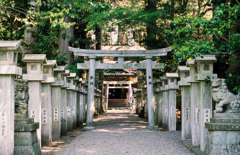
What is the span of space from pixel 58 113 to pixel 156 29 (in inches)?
351

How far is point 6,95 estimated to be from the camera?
20.7ft

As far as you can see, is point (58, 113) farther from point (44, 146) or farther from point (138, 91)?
point (138, 91)

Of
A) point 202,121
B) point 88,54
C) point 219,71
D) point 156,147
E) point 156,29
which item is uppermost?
point 156,29

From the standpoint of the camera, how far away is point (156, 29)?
1816 centimetres

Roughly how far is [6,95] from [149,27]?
13.1 meters

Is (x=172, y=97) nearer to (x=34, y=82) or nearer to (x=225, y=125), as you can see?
(x=225, y=125)

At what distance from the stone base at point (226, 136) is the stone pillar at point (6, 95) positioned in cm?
427

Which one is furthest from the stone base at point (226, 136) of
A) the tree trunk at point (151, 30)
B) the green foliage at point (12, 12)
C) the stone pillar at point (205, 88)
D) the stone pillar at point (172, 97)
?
the tree trunk at point (151, 30)

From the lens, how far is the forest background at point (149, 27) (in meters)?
7.63

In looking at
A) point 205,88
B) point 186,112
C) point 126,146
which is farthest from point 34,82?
point 186,112

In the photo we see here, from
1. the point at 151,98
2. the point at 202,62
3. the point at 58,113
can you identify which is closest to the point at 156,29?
the point at 151,98

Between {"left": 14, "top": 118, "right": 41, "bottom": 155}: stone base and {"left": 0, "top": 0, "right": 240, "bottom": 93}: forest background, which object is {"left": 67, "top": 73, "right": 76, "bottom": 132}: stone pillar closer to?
{"left": 0, "top": 0, "right": 240, "bottom": 93}: forest background

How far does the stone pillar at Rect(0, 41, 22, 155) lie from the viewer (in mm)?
6266

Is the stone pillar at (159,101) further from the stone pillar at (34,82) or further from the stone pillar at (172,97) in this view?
the stone pillar at (34,82)
